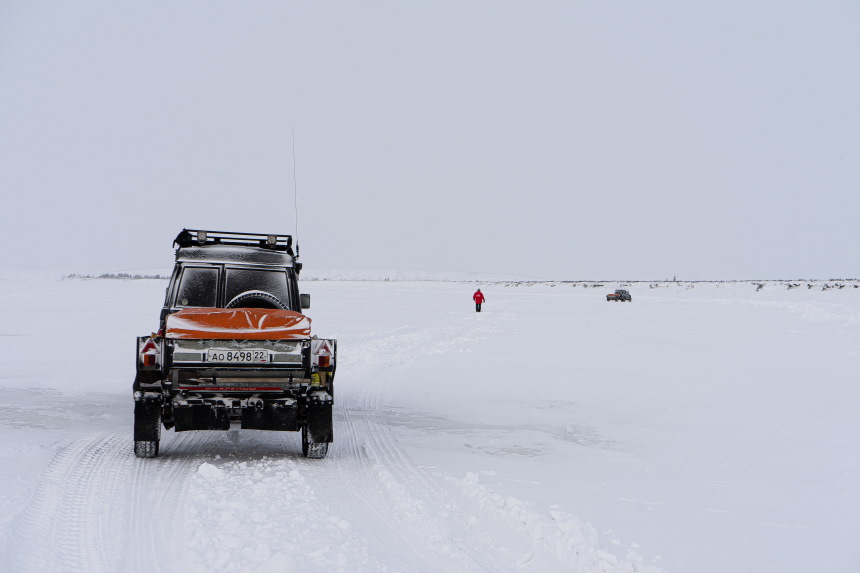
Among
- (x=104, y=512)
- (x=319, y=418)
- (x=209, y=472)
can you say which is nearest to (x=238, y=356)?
(x=319, y=418)

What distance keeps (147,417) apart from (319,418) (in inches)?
69.7

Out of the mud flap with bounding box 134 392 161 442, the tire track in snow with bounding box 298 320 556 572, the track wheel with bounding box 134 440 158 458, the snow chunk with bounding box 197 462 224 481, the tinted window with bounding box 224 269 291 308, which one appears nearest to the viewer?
the tire track in snow with bounding box 298 320 556 572

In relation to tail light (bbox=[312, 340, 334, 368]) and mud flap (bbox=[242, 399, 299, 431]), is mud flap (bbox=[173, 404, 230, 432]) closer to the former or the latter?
mud flap (bbox=[242, 399, 299, 431])

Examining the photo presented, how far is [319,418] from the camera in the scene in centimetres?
733

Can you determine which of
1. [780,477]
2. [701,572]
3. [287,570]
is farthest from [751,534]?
[287,570]

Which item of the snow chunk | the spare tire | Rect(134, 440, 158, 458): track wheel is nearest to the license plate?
the snow chunk

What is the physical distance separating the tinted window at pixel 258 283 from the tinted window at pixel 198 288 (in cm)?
17

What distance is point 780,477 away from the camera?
7062 millimetres

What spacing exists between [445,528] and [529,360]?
12785mm

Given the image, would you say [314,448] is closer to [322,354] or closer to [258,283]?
[322,354]

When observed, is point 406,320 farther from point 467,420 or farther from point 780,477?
point 780,477

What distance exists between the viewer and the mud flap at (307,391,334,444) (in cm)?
730

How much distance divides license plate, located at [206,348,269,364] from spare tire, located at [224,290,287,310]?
154cm

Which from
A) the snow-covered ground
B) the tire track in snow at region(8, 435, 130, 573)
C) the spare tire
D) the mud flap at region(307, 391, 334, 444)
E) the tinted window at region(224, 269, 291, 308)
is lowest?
the snow-covered ground
